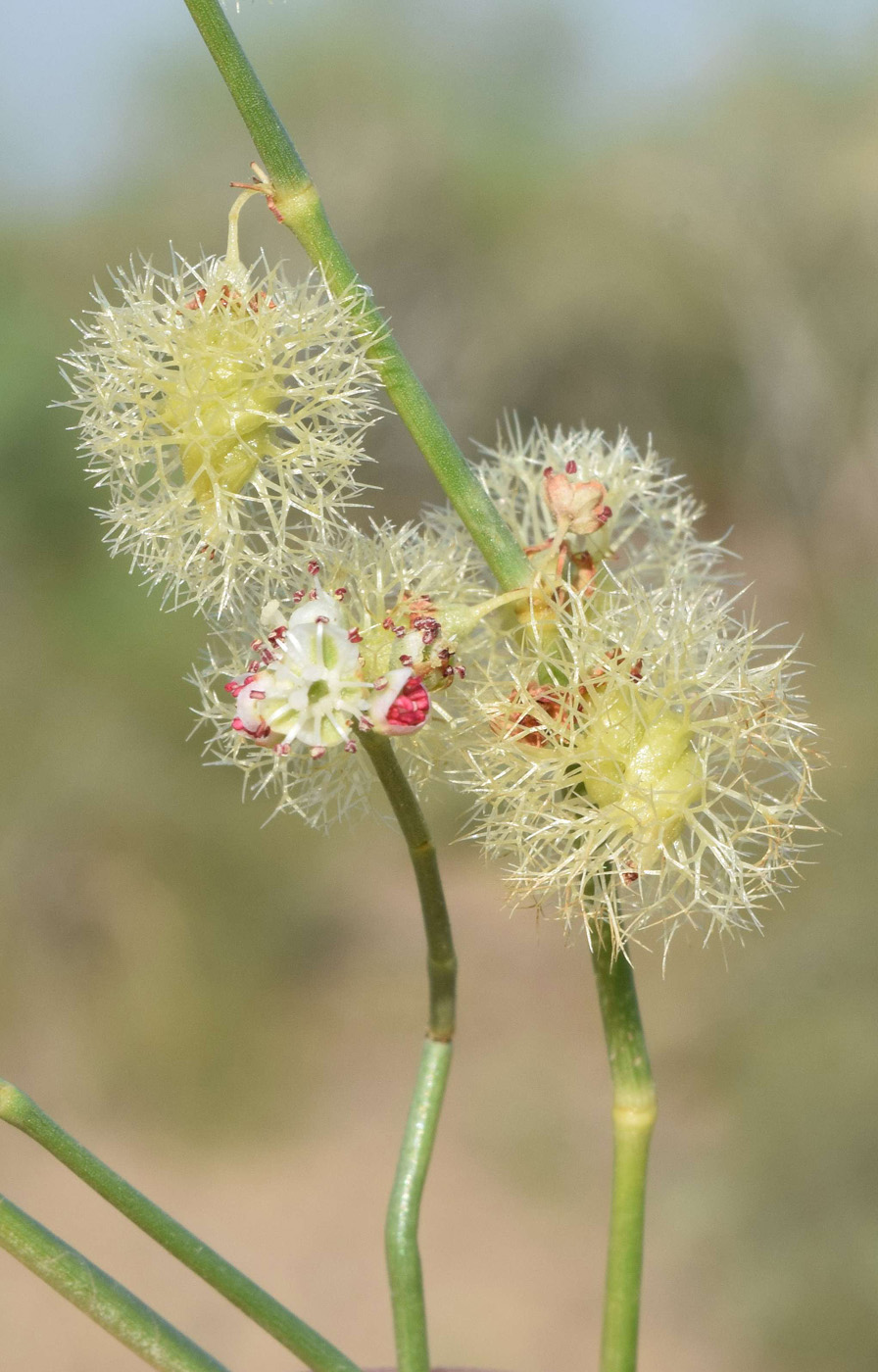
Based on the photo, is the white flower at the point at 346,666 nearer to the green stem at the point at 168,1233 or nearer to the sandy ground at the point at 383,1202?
the green stem at the point at 168,1233

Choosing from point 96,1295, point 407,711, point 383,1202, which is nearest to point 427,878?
point 407,711

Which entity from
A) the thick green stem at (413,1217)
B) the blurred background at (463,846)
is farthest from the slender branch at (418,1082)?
the blurred background at (463,846)

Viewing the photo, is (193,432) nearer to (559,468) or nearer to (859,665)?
(559,468)

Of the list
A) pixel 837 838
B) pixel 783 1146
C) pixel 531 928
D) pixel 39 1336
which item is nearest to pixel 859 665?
pixel 837 838

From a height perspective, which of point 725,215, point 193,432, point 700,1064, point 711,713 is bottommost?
point 700,1064

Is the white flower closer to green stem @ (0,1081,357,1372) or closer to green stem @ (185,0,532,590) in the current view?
green stem @ (185,0,532,590)

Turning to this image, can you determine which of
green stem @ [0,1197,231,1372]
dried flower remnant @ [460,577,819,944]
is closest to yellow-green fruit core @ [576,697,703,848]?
dried flower remnant @ [460,577,819,944]

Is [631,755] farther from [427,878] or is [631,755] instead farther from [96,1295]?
[96,1295]
